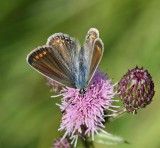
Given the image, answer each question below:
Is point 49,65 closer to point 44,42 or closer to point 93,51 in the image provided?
point 93,51

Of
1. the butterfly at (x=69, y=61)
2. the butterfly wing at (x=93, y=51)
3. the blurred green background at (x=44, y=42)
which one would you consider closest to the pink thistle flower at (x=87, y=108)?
the butterfly at (x=69, y=61)

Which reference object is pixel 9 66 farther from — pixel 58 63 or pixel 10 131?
pixel 58 63

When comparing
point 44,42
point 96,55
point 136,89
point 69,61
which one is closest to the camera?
point 96,55

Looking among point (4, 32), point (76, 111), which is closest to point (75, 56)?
point (76, 111)

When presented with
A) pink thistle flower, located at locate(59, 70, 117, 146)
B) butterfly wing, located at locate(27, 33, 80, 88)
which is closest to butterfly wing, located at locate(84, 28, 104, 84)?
butterfly wing, located at locate(27, 33, 80, 88)

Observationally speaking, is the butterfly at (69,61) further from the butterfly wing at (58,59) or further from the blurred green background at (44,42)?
the blurred green background at (44,42)

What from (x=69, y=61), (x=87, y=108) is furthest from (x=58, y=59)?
(x=87, y=108)
